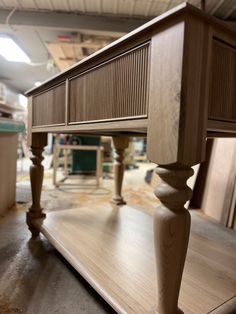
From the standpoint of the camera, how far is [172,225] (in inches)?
19.5

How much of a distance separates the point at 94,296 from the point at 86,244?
21 cm

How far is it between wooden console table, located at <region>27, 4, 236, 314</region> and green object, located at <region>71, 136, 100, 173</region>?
8.97ft

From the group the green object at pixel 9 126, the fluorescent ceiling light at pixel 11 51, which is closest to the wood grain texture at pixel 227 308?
the green object at pixel 9 126

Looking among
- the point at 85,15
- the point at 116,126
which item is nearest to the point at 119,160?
the point at 116,126

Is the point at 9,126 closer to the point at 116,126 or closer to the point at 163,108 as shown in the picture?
the point at 116,126

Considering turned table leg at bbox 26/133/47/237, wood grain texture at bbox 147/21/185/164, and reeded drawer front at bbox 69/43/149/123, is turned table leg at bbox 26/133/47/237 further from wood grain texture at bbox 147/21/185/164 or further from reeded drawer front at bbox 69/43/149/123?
wood grain texture at bbox 147/21/185/164

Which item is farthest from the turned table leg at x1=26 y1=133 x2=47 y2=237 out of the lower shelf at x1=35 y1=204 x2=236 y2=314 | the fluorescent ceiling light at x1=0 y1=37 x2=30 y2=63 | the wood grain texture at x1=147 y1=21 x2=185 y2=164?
the fluorescent ceiling light at x1=0 y1=37 x2=30 y2=63

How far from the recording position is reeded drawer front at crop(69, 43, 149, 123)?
58cm

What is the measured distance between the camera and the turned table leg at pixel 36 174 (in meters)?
1.27

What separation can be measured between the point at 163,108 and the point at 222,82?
0.17 metres

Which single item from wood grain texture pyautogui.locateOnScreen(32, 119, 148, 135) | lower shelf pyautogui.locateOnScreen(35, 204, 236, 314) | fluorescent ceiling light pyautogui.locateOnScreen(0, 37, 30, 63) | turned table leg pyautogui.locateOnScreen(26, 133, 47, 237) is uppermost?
fluorescent ceiling light pyautogui.locateOnScreen(0, 37, 30, 63)

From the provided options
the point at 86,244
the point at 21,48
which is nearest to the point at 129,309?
the point at 86,244

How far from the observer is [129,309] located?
0.63 meters

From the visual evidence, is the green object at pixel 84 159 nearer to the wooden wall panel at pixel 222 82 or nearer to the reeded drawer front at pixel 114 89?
the reeded drawer front at pixel 114 89
